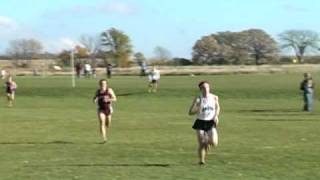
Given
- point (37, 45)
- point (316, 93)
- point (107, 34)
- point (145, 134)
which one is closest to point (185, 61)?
point (107, 34)

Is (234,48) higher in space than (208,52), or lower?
Result: higher

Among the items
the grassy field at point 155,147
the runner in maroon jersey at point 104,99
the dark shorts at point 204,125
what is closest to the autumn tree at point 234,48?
the grassy field at point 155,147

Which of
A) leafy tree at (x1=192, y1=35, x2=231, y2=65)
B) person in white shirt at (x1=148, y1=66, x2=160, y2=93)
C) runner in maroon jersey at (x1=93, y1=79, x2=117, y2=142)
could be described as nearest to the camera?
runner in maroon jersey at (x1=93, y1=79, x2=117, y2=142)

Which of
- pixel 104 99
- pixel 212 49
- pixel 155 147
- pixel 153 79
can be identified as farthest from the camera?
pixel 212 49

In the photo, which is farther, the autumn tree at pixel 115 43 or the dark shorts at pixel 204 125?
the autumn tree at pixel 115 43

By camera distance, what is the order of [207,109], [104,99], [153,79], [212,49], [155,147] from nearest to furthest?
[207,109] < [155,147] < [104,99] < [153,79] < [212,49]

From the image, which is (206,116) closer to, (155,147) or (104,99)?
(155,147)

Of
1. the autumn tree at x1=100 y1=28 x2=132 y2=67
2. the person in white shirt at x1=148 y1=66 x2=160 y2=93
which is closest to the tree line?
the autumn tree at x1=100 y1=28 x2=132 y2=67

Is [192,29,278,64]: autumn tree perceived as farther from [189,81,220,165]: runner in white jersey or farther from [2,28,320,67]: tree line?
[189,81,220,165]: runner in white jersey

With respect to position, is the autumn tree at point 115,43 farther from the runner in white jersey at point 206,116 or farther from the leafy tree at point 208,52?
the runner in white jersey at point 206,116

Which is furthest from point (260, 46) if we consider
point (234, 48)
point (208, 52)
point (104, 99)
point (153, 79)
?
point (104, 99)

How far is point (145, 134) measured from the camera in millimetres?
27562

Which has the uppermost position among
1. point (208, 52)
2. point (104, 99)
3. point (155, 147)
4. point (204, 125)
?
point (104, 99)

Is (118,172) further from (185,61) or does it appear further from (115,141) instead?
(185,61)
